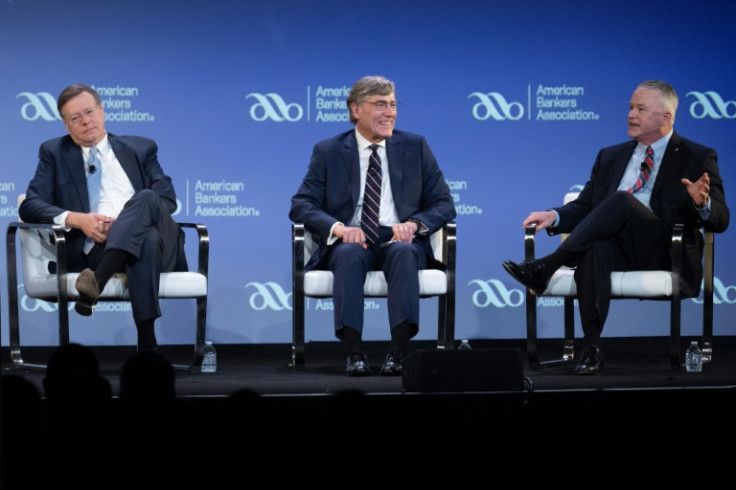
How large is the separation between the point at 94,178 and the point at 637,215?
8.58 ft

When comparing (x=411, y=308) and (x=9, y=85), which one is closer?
(x=411, y=308)

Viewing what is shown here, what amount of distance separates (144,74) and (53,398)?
4485 millimetres

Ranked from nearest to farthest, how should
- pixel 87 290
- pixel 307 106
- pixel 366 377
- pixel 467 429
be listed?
Answer: pixel 467 429 → pixel 366 377 → pixel 87 290 → pixel 307 106

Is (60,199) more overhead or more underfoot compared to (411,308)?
more overhead

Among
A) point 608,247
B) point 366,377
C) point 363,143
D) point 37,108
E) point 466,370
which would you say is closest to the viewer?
point 466,370

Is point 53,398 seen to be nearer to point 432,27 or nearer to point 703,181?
point 703,181

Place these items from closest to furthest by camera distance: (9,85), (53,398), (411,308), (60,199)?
(53,398), (411,308), (60,199), (9,85)

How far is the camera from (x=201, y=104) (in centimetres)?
659

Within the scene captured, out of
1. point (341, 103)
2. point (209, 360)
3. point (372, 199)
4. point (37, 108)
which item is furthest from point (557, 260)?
point (37, 108)

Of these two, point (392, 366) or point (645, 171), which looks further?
point (645, 171)

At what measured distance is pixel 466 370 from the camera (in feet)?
11.4

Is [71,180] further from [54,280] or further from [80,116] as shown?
[54,280]

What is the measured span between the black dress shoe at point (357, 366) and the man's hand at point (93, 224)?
1282mm

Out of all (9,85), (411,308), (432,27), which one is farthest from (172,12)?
(411,308)
